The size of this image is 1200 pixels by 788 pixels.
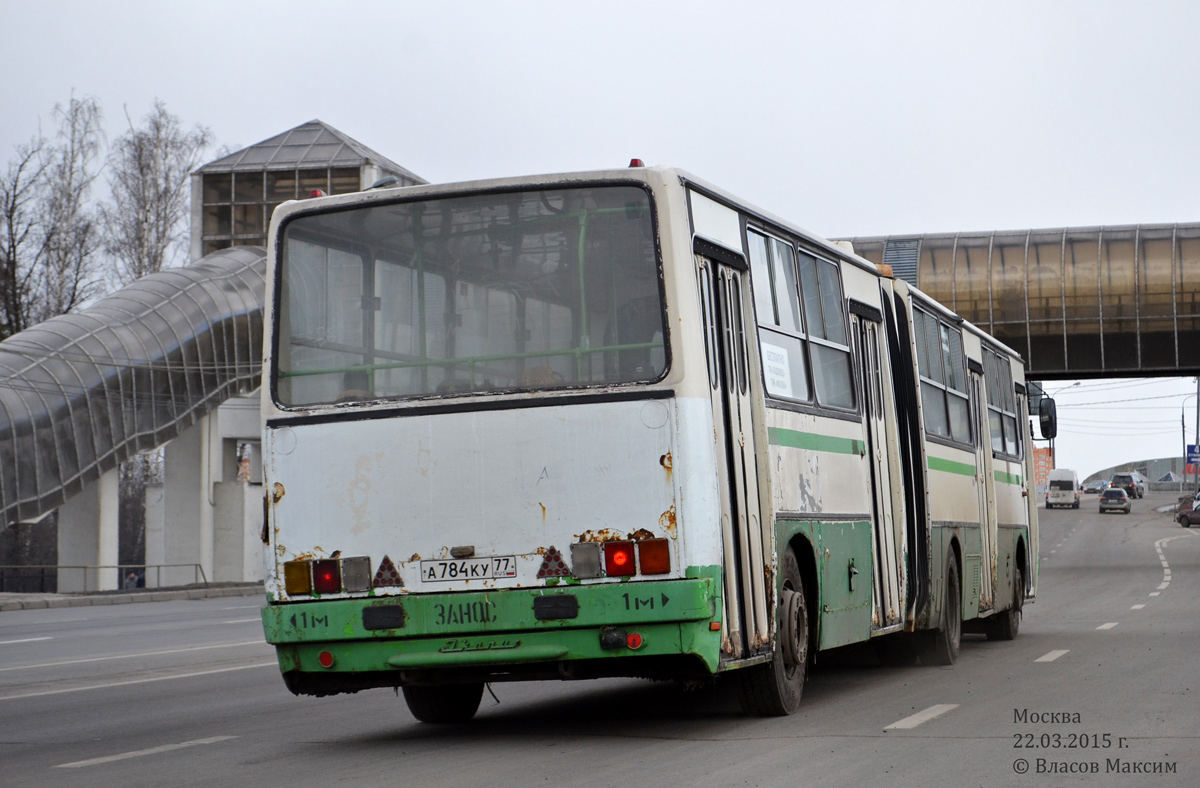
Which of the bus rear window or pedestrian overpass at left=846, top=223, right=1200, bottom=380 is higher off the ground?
pedestrian overpass at left=846, top=223, right=1200, bottom=380

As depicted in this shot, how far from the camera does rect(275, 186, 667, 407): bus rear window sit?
874cm

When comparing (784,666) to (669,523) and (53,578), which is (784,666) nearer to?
(669,523)

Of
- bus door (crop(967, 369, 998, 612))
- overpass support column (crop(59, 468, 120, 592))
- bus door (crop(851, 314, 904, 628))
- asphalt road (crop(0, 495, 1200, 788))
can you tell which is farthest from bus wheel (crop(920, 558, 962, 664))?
overpass support column (crop(59, 468, 120, 592))

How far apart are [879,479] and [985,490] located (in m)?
5.05

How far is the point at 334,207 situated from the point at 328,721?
151 inches

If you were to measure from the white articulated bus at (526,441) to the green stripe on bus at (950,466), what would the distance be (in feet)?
14.9

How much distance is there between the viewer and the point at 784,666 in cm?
992

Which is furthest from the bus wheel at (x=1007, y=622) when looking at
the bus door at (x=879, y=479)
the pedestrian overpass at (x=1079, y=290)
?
the pedestrian overpass at (x=1079, y=290)

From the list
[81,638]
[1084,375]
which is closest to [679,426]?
[81,638]

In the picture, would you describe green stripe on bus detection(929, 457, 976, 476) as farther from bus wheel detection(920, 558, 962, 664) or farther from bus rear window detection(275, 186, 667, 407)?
bus rear window detection(275, 186, 667, 407)

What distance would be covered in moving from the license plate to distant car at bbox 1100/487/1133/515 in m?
86.4

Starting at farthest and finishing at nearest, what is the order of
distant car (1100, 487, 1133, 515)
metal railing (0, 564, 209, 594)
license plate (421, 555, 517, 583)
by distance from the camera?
1. distant car (1100, 487, 1133, 515)
2. metal railing (0, 564, 209, 594)
3. license plate (421, 555, 517, 583)

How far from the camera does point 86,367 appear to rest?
42000 millimetres

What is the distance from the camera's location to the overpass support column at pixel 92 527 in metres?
45.6
